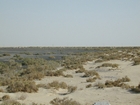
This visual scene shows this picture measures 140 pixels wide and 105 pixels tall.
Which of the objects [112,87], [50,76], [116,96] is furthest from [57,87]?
[50,76]

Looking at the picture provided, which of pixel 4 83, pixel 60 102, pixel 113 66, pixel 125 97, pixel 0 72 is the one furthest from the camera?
pixel 113 66

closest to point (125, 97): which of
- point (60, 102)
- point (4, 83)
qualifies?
point (60, 102)

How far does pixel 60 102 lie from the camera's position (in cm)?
1237

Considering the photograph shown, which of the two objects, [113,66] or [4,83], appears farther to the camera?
[113,66]

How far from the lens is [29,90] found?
51.0ft

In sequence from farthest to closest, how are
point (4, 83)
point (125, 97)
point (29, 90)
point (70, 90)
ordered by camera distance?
1. point (4, 83)
2. point (70, 90)
3. point (29, 90)
4. point (125, 97)

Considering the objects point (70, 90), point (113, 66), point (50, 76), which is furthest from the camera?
point (113, 66)

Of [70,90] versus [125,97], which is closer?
[125,97]

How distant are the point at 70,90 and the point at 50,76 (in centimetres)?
840

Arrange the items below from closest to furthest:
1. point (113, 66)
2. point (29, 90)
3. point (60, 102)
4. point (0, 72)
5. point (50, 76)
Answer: point (60, 102) → point (29, 90) → point (50, 76) → point (0, 72) → point (113, 66)

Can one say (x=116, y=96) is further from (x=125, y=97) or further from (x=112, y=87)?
(x=112, y=87)

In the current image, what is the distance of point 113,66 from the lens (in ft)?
99.9

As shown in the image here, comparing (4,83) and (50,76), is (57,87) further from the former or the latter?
(50,76)

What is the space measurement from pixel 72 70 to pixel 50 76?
572 centimetres
